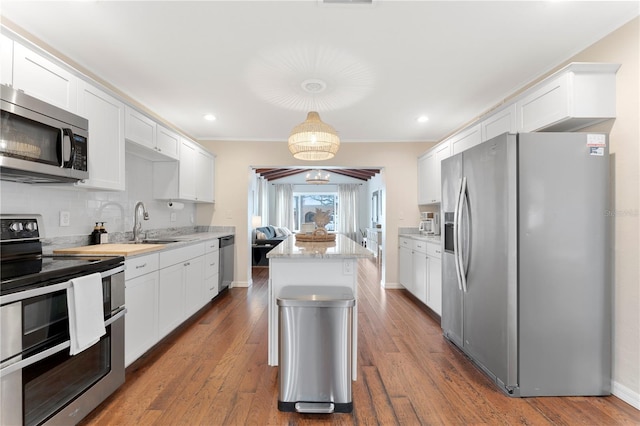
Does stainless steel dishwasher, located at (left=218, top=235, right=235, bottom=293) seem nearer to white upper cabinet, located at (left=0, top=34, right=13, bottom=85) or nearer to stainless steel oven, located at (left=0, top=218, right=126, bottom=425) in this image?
stainless steel oven, located at (left=0, top=218, right=126, bottom=425)

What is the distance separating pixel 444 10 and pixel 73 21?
246 cm

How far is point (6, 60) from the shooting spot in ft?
5.32

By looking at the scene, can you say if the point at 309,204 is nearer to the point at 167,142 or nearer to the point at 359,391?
the point at 167,142

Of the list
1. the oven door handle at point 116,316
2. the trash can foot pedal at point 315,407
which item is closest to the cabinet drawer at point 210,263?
the oven door handle at point 116,316

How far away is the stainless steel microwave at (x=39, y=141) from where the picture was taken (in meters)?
1.54

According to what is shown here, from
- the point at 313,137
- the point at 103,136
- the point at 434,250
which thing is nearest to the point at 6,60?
the point at 103,136

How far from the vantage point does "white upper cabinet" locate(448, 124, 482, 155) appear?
10.6 feet

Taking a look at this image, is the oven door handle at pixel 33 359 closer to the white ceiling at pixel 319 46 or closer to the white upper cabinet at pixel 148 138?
the white upper cabinet at pixel 148 138

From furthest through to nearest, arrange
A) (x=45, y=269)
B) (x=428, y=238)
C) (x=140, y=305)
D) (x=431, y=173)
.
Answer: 1. (x=431, y=173)
2. (x=428, y=238)
3. (x=140, y=305)
4. (x=45, y=269)

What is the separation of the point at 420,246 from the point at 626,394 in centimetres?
225

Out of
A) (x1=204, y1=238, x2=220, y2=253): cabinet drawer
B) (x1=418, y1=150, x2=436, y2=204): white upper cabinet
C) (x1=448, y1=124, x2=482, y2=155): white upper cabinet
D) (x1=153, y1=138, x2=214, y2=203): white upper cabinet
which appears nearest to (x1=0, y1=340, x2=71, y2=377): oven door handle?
(x1=204, y1=238, x2=220, y2=253): cabinet drawer

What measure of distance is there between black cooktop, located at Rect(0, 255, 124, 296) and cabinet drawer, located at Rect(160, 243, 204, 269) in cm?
74

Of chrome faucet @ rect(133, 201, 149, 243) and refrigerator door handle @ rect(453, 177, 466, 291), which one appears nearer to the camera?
refrigerator door handle @ rect(453, 177, 466, 291)

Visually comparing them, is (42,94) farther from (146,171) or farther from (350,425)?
(350,425)
